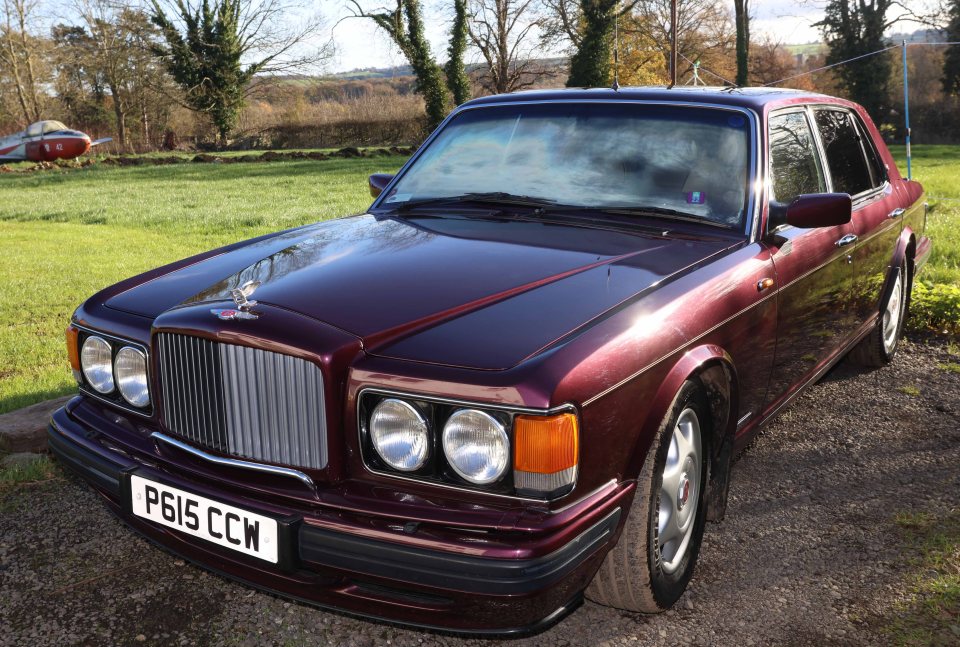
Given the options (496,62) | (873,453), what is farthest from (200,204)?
(496,62)

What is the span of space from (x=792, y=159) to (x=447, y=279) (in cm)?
192

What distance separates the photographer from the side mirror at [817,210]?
10.5ft

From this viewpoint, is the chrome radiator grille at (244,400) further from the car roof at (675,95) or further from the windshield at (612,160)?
the car roof at (675,95)

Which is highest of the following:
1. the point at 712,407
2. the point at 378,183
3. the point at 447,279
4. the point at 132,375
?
the point at 378,183

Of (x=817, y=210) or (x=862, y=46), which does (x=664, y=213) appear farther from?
(x=862, y=46)

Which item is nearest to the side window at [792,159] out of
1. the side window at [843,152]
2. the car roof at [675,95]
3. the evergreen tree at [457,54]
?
the car roof at [675,95]

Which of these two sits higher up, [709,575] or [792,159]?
[792,159]

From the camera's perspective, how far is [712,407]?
2826 millimetres

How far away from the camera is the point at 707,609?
279cm

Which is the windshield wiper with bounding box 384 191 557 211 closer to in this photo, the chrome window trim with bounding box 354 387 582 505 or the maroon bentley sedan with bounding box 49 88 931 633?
the maroon bentley sedan with bounding box 49 88 931 633

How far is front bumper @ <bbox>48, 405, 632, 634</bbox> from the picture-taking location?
6.48 feet

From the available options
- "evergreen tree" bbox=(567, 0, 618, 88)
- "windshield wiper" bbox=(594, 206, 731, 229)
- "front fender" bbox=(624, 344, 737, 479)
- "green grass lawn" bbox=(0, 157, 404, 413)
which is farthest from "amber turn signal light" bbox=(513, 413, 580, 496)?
"evergreen tree" bbox=(567, 0, 618, 88)

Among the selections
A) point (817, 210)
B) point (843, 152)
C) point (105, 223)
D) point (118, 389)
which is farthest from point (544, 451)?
point (105, 223)

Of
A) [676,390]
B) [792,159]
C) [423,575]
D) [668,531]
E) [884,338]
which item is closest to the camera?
→ [423,575]
